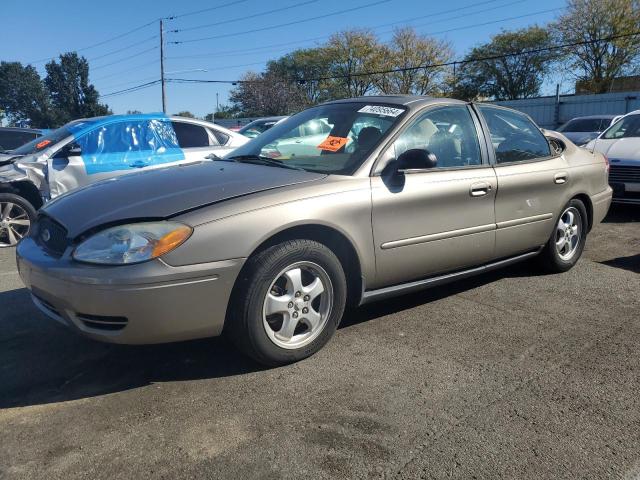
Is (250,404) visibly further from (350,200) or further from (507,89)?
(507,89)

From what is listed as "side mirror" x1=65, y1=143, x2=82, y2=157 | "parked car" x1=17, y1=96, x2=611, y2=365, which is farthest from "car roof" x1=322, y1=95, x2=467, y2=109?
"side mirror" x1=65, y1=143, x2=82, y2=157

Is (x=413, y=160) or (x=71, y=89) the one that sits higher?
(x=71, y=89)

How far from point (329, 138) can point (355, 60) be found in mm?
61244

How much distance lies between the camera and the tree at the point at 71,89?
6512 centimetres

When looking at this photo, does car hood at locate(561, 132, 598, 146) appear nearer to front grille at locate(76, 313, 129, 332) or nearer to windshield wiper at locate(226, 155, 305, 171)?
windshield wiper at locate(226, 155, 305, 171)

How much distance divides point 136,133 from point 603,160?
551 cm

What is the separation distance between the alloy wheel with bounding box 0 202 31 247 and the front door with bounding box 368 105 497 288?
17.2 feet

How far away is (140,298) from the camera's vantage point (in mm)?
2701

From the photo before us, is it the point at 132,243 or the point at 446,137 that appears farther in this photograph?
the point at 446,137

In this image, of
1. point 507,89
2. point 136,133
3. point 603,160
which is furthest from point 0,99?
point 603,160

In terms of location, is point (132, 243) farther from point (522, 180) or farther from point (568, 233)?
point (568, 233)

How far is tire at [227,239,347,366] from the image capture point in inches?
116

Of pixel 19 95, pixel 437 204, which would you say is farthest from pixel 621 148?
pixel 19 95

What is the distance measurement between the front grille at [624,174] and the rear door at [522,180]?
3.45m
